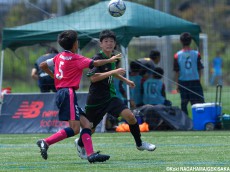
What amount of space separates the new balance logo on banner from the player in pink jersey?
267 inches

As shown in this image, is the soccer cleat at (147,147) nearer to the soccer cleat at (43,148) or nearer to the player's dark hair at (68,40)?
the soccer cleat at (43,148)

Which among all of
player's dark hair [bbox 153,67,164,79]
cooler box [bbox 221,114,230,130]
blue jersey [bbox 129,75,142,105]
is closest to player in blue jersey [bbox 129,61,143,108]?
blue jersey [bbox 129,75,142,105]

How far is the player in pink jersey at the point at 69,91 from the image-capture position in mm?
11594

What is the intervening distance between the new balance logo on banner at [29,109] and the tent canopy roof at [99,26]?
4.94 feet

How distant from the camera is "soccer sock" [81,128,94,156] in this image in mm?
11523

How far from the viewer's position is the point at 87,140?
11.6 m

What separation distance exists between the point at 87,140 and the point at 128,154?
1328 millimetres

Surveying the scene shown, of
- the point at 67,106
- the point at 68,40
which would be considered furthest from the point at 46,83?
the point at 67,106

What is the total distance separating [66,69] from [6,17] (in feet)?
82.6

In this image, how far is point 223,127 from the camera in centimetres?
1842

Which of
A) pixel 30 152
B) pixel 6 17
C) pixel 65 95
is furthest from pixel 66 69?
pixel 6 17

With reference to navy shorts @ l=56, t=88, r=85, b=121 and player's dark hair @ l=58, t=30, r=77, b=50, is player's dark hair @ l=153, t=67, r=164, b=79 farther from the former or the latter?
navy shorts @ l=56, t=88, r=85, b=121

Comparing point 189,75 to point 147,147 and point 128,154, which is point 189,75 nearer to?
point 128,154

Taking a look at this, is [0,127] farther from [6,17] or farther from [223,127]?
[6,17]
